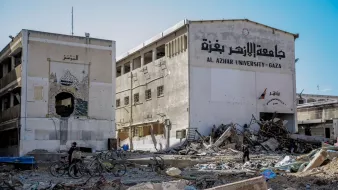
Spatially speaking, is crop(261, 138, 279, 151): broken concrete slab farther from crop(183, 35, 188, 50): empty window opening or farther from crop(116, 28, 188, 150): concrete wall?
crop(183, 35, 188, 50): empty window opening

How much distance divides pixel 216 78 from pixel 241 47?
317cm

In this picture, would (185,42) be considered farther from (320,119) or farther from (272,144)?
(320,119)

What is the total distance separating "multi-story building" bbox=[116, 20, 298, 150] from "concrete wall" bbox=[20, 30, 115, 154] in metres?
5.56

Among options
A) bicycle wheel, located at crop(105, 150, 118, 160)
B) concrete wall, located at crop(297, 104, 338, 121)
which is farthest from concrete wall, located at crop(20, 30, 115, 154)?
concrete wall, located at crop(297, 104, 338, 121)

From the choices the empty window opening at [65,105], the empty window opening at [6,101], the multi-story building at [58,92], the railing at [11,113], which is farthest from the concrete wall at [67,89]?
the empty window opening at [6,101]

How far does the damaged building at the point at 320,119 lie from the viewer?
3681cm

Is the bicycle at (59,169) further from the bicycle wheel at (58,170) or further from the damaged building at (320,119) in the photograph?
the damaged building at (320,119)

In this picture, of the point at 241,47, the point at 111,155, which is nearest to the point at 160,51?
the point at 241,47

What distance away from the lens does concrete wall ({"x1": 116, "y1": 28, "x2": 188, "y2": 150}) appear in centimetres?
3138

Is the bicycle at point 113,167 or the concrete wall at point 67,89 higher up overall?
the concrete wall at point 67,89

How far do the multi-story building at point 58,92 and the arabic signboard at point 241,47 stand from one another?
253 inches

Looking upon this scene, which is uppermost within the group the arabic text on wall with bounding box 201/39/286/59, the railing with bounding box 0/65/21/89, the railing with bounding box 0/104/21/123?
the arabic text on wall with bounding box 201/39/286/59

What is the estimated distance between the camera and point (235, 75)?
104 ft

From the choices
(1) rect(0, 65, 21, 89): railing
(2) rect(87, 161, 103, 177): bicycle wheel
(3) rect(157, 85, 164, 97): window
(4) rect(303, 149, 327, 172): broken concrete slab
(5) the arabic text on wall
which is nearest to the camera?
(4) rect(303, 149, 327, 172): broken concrete slab
